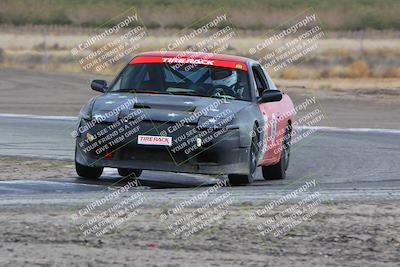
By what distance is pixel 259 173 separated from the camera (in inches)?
565

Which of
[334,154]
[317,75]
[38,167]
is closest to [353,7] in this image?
[317,75]

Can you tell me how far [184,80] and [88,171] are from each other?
1491 millimetres

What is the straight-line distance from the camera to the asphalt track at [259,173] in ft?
34.3

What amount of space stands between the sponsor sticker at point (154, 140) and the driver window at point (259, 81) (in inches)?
87.0

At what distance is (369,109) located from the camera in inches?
1072

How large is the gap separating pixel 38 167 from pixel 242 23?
1693 inches

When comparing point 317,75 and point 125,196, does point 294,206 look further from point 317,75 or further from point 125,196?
point 317,75

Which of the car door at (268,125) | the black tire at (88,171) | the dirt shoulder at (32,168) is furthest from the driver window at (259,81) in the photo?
the dirt shoulder at (32,168)

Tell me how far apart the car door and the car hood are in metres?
0.65

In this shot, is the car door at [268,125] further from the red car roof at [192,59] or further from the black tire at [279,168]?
the red car roof at [192,59]

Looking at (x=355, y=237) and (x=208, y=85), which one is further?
(x=208, y=85)

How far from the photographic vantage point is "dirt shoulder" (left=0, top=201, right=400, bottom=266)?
23.6 feet

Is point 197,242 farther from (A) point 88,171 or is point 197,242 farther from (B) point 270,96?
(B) point 270,96

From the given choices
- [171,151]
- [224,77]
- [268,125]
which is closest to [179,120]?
[171,151]
